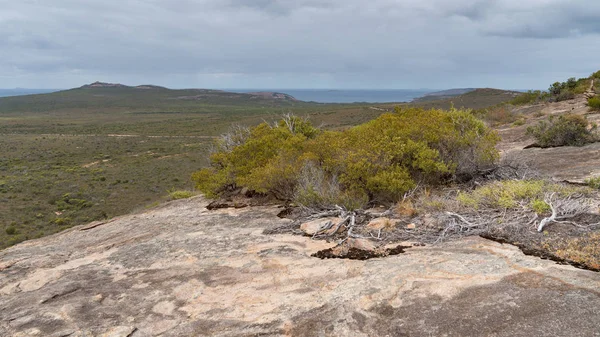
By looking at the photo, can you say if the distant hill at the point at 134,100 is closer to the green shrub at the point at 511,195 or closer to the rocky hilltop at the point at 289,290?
the rocky hilltop at the point at 289,290

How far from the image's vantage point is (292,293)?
532 cm

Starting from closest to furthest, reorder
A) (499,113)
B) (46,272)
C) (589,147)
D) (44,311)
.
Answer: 1. (44,311)
2. (46,272)
3. (589,147)
4. (499,113)

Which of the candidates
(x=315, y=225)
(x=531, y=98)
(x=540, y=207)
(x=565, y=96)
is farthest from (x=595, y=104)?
(x=315, y=225)

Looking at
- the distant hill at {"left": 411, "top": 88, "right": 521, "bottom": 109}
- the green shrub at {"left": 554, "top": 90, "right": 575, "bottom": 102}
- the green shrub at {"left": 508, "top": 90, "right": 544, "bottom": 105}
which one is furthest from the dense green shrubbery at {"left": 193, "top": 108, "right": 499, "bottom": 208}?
the distant hill at {"left": 411, "top": 88, "right": 521, "bottom": 109}

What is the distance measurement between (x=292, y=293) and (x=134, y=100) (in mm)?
162732

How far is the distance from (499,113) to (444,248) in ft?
84.2

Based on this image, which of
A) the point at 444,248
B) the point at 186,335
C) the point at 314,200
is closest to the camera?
the point at 186,335

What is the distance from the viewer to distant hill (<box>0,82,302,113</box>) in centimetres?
13012

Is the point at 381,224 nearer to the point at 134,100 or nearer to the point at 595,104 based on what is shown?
the point at 595,104

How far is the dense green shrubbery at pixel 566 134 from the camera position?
14.0m

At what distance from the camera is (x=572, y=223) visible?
6250mm

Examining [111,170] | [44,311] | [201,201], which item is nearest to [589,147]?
[201,201]

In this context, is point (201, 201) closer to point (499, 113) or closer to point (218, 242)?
point (218, 242)

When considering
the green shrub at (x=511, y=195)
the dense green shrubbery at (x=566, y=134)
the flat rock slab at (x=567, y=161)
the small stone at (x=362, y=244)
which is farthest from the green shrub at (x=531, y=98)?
the small stone at (x=362, y=244)
